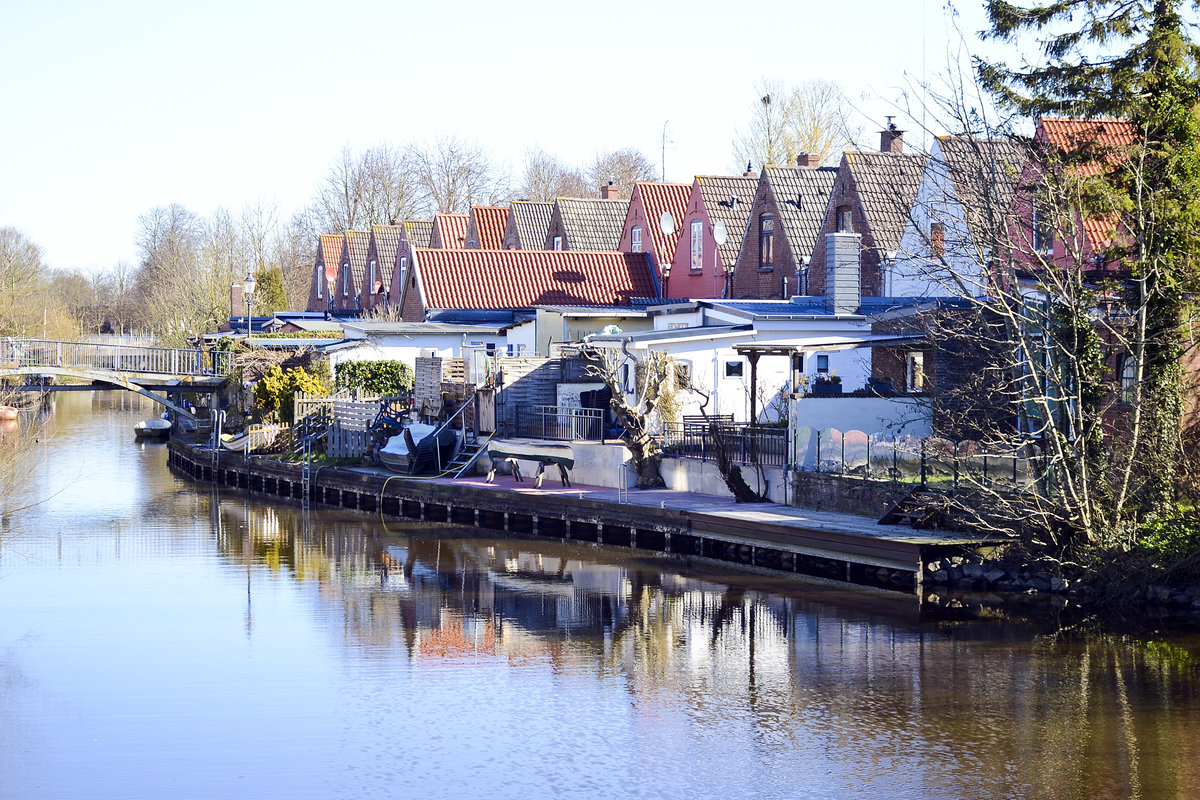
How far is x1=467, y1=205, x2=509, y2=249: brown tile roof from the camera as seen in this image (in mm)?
61250

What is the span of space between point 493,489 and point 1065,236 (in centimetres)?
1490

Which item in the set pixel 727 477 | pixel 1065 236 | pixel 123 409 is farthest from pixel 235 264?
pixel 1065 236

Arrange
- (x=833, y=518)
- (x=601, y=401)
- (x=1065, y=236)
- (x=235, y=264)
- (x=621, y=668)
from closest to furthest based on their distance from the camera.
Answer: (x=621, y=668)
(x=1065, y=236)
(x=833, y=518)
(x=601, y=401)
(x=235, y=264)

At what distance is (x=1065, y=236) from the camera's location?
22.8 metres

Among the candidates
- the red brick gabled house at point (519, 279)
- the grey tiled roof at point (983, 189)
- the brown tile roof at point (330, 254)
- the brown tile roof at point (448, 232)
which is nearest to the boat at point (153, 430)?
the brown tile roof at point (330, 254)

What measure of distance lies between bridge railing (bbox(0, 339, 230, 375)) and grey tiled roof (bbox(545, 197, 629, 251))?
1483 centimetres

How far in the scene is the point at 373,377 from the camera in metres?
43.9

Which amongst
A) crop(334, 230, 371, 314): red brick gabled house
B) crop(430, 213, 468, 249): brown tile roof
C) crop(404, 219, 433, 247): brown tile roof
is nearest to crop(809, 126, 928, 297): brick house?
crop(430, 213, 468, 249): brown tile roof

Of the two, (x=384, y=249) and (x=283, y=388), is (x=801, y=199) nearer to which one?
(x=283, y=388)

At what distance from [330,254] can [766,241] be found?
3778 centimetres

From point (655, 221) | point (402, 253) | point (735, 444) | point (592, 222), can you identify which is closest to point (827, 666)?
point (735, 444)

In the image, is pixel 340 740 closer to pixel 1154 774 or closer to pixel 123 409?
pixel 1154 774

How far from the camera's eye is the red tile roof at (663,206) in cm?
5184

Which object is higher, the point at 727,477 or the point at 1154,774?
the point at 727,477
